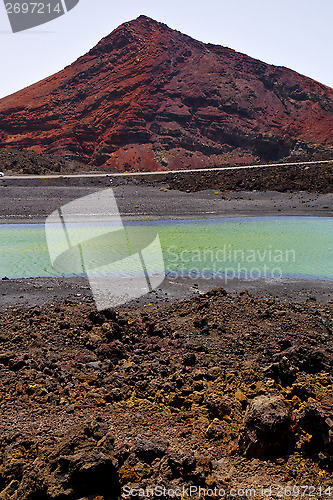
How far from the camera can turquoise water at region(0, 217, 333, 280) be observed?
12.3m

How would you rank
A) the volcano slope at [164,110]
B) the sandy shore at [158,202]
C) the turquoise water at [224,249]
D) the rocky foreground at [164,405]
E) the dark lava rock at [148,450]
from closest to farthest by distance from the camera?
the rocky foreground at [164,405] < the dark lava rock at [148,450] < the turquoise water at [224,249] < the sandy shore at [158,202] < the volcano slope at [164,110]

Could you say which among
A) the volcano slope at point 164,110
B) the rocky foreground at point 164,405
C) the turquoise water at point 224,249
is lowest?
the turquoise water at point 224,249

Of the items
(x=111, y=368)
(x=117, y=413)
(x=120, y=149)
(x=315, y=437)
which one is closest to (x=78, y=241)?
(x=111, y=368)

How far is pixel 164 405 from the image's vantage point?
4.62 m

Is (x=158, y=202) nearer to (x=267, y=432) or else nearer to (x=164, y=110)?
(x=267, y=432)

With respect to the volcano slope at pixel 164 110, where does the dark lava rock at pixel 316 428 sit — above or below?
below

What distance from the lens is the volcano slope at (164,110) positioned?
54.6 meters

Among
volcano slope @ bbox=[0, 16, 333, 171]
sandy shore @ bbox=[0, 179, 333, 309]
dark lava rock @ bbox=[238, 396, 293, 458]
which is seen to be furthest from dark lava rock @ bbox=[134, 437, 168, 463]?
volcano slope @ bbox=[0, 16, 333, 171]

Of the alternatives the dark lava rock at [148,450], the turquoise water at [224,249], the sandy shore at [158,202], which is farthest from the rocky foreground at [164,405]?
the sandy shore at [158,202]

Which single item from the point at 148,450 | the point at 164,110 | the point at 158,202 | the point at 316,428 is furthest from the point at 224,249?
the point at 164,110

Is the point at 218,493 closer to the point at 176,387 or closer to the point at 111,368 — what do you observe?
the point at 176,387

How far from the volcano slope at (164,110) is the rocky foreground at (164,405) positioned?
44549 mm

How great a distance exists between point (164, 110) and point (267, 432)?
5698 cm

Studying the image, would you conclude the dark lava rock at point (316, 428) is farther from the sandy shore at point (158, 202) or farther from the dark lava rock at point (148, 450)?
the sandy shore at point (158, 202)
